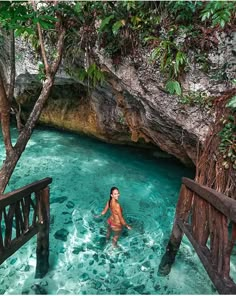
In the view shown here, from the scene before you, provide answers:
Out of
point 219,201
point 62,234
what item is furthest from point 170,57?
point 62,234

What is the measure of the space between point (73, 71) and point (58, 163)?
10.6ft

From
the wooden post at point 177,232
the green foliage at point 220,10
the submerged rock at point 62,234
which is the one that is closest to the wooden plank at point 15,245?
the submerged rock at point 62,234

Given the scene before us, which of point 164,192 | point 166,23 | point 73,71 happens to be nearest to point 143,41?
point 166,23

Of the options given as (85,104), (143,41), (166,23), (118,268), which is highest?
(166,23)

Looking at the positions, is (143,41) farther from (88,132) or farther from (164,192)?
(88,132)

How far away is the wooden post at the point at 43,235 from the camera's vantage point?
4047mm

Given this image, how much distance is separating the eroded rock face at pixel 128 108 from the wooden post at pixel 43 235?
278 cm

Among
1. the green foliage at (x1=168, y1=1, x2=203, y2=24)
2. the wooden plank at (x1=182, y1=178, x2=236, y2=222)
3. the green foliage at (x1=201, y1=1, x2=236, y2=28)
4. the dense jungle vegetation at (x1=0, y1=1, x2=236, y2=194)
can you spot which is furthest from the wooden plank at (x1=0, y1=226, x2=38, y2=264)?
the green foliage at (x1=168, y1=1, x2=203, y2=24)

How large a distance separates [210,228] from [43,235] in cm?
268

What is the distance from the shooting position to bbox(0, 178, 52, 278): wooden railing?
322 centimetres

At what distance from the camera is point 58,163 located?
846cm

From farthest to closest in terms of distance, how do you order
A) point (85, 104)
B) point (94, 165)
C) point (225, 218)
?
point (85, 104) < point (94, 165) < point (225, 218)

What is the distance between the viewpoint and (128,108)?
22.3 feet

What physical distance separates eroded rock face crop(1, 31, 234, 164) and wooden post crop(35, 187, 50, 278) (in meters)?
2.78
